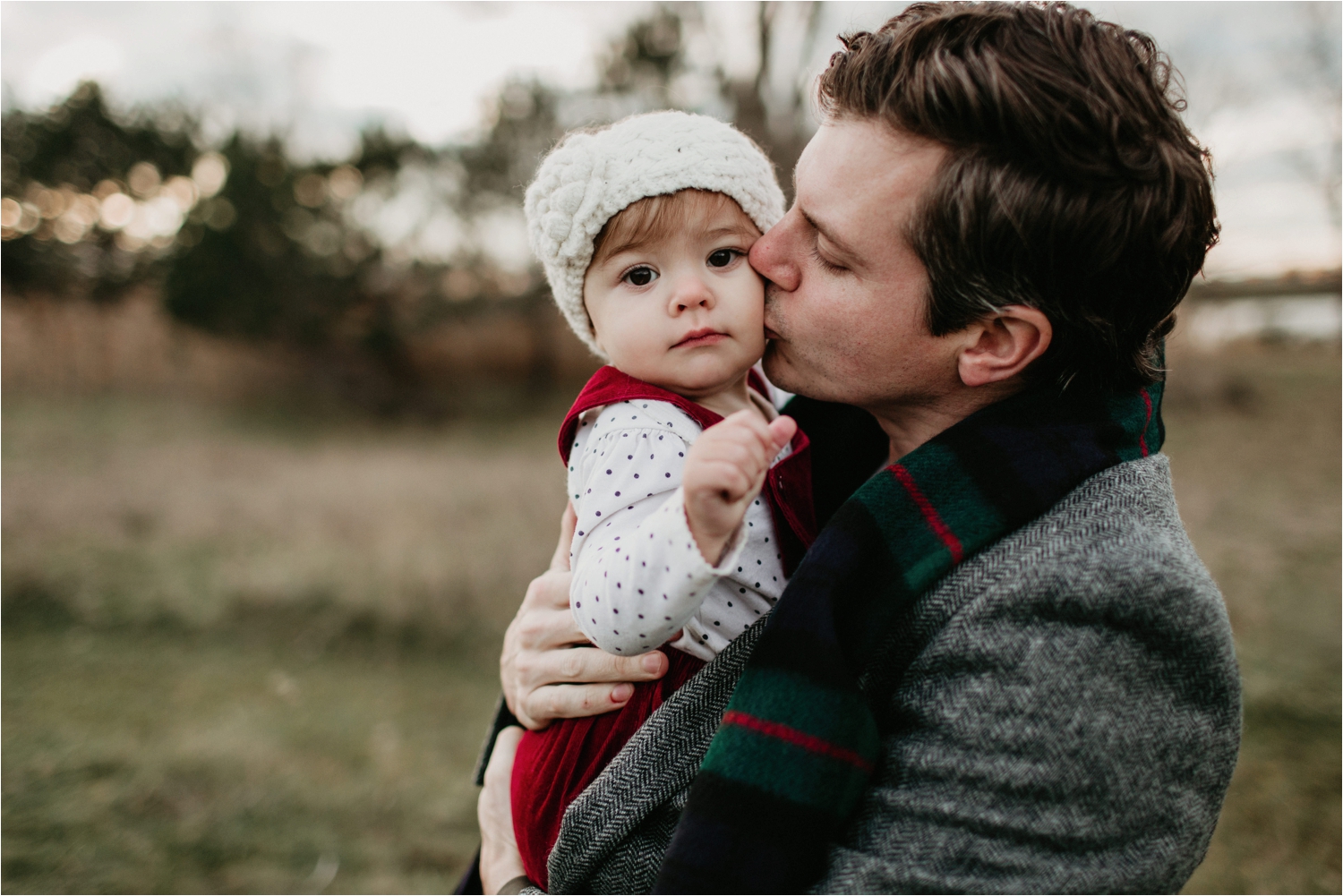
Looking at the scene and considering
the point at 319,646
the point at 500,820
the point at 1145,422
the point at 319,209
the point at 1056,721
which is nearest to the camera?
the point at 1056,721

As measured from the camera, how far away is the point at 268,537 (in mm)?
7496

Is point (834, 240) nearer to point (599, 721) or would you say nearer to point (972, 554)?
point (972, 554)

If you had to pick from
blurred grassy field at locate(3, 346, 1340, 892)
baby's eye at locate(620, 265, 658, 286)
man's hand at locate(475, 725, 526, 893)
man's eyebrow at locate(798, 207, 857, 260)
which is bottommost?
blurred grassy field at locate(3, 346, 1340, 892)

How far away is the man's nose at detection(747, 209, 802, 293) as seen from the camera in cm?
172

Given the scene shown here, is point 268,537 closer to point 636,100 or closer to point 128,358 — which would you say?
point 128,358

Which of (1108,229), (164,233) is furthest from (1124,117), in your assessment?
(164,233)

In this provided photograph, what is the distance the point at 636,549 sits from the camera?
1.37 meters

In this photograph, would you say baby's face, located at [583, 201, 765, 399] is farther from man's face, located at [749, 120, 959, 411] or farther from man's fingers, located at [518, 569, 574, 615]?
man's fingers, located at [518, 569, 574, 615]

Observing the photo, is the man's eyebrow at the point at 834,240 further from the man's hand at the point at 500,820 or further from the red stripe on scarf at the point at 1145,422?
the man's hand at the point at 500,820

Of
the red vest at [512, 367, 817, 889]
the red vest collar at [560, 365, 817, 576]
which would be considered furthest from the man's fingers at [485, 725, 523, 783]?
the red vest collar at [560, 365, 817, 576]

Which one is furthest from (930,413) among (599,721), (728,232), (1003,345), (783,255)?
(599,721)

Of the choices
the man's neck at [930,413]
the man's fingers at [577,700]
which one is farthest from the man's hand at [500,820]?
the man's neck at [930,413]

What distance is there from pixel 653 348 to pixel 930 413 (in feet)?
2.07

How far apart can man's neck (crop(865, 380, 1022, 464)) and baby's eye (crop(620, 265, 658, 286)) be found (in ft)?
1.90
